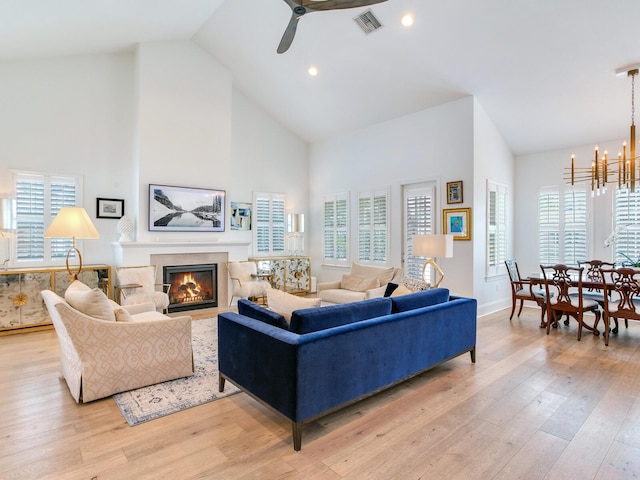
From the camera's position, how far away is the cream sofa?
18.7 ft

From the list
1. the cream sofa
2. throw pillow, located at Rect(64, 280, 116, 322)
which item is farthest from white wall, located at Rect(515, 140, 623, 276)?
throw pillow, located at Rect(64, 280, 116, 322)

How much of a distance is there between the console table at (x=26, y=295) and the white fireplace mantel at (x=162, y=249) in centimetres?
81

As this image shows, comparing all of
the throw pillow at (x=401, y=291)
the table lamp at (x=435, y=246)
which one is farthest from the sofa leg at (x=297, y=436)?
the table lamp at (x=435, y=246)

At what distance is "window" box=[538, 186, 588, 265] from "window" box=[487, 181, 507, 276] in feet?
2.36

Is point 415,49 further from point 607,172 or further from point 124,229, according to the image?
point 124,229

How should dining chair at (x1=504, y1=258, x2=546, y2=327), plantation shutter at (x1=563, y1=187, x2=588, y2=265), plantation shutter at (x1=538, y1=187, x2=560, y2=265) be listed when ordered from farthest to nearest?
plantation shutter at (x1=538, y1=187, x2=560, y2=265) → plantation shutter at (x1=563, y1=187, x2=588, y2=265) → dining chair at (x1=504, y1=258, x2=546, y2=327)

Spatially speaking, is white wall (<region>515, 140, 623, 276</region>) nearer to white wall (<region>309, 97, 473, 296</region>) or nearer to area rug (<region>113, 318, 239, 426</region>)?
white wall (<region>309, 97, 473, 296</region>)

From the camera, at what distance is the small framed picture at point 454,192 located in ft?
19.4

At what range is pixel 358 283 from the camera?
5996 mm

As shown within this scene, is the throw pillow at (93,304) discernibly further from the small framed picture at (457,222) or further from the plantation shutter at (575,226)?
the plantation shutter at (575,226)

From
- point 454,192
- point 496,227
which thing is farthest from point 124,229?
point 496,227

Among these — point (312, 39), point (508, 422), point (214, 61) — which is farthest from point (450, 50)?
point (508, 422)

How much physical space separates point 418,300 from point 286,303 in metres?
1.33

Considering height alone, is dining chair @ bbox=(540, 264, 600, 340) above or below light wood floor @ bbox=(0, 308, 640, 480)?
above
